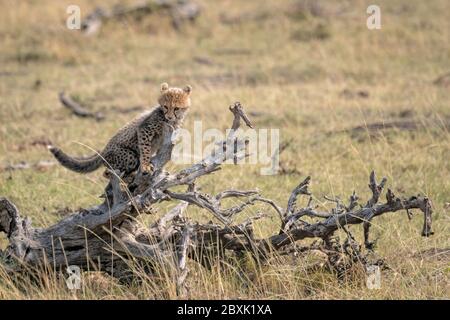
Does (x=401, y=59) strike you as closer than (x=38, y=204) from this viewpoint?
No

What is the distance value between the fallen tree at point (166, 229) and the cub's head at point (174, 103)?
0.65 metres

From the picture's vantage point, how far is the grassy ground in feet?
15.9

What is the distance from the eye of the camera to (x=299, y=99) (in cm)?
1027

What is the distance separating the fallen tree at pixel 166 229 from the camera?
4684mm

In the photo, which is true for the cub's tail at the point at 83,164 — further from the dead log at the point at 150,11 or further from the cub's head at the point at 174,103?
the dead log at the point at 150,11

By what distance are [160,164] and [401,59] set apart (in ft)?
26.9

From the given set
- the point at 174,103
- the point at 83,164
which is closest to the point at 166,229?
the point at 174,103

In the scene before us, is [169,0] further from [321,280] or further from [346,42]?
[321,280]

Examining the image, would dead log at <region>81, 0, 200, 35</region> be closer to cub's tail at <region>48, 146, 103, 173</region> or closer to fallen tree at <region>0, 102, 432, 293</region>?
cub's tail at <region>48, 146, 103, 173</region>

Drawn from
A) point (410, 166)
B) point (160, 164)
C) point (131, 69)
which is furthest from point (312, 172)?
point (131, 69)

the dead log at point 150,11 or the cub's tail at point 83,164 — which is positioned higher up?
the dead log at point 150,11

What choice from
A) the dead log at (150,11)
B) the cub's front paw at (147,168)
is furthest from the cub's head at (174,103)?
the dead log at (150,11)

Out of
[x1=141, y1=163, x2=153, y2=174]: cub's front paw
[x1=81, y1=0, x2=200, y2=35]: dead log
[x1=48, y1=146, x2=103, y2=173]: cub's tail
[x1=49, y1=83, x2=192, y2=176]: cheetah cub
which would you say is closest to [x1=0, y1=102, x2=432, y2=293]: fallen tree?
[x1=141, y1=163, x2=153, y2=174]: cub's front paw

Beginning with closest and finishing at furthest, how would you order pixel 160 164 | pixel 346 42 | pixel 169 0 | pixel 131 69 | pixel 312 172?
pixel 160 164 < pixel 312 172 < pixel 131 69 < pixel 346 42 < pixel 169 0
